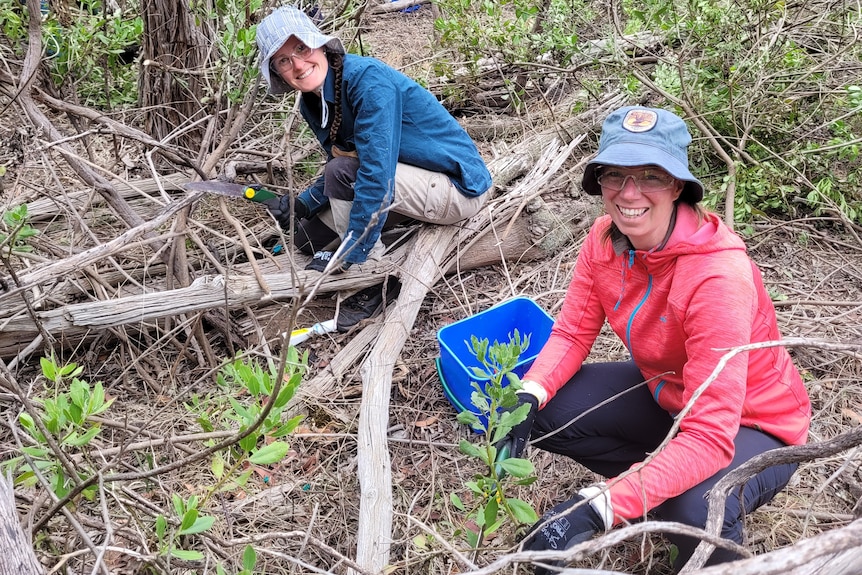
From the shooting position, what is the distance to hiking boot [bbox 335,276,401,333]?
322cm

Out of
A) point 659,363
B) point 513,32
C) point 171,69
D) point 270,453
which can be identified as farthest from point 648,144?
point 513,32

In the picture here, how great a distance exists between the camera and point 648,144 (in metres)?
1.76

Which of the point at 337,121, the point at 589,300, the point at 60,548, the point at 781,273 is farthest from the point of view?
the point at 781,273

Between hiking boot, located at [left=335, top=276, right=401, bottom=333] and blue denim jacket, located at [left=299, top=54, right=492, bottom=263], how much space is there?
0.32 m

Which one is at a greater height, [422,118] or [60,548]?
[422,118]

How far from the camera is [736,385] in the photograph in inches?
67.0

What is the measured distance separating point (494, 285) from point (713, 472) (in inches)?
72.7

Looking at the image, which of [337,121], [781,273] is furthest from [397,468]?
[781,273]

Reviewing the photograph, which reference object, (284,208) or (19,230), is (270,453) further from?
(284,208)

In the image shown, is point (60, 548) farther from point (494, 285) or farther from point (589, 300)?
point (494, 285)

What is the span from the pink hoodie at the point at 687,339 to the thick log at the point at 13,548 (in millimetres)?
1136

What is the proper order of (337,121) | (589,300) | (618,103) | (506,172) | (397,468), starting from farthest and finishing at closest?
(618,103), (506,172), (337,121), (397,468), (589,300)

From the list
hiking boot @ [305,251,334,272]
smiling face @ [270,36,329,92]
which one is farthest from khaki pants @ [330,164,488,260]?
smiling face @ [270,36,329,92]

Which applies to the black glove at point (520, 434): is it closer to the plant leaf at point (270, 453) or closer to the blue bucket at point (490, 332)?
the blue bucket at point (490, 332)
